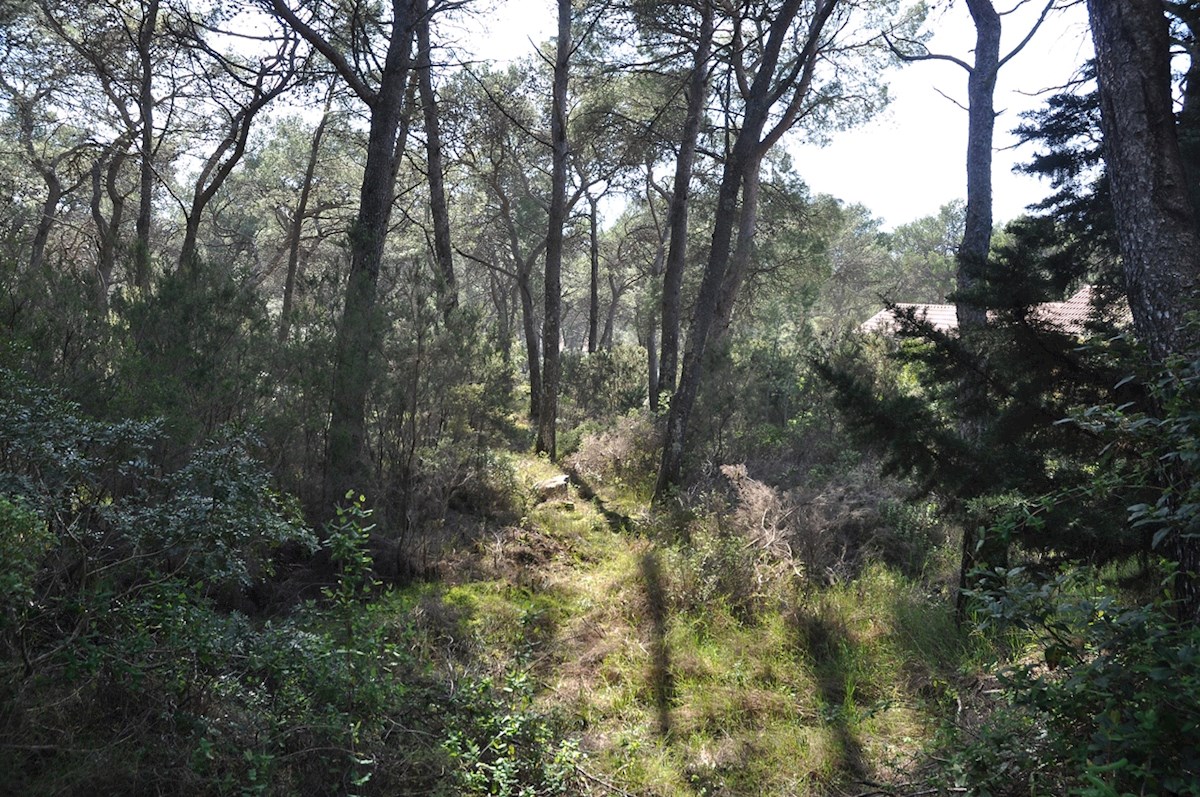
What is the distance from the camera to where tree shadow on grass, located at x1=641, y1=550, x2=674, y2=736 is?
14.6ft

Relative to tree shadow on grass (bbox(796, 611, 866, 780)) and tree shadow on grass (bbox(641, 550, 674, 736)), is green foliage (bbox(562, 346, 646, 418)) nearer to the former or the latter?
tree shadow on grass (bbox(641, 550, 674, 736))

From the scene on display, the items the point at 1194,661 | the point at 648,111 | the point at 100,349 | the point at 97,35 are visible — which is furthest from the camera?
the point at 648,111

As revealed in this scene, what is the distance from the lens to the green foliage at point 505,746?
3.36m

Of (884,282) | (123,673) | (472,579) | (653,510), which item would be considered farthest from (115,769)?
(884,282)

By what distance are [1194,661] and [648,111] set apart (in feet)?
46.3

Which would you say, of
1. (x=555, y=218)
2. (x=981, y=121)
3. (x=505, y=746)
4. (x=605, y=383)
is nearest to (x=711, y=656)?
(x=505, y=746)

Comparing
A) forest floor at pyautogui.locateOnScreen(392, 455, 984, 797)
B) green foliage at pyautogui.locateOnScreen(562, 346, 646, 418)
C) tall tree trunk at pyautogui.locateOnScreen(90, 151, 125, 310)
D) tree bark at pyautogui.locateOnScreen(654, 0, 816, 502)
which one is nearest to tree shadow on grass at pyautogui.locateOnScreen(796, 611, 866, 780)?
forest floor at pyautogui.locateOnScreen(392, 455, 984, 797)

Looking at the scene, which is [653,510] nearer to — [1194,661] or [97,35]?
[1194,661]

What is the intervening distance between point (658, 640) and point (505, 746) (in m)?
1.83

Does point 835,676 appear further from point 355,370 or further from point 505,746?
point 355,370

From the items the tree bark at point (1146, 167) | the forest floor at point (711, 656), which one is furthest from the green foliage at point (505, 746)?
the tree bark at point (1146, 167)

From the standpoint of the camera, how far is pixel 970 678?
4.30m

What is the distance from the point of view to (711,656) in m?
4.93

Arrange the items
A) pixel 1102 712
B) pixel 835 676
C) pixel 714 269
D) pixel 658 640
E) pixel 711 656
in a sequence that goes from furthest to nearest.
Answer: pixel 714 269
pixel 658 640
pixel 711 656
pixel 835 676
pixel 1102 712
